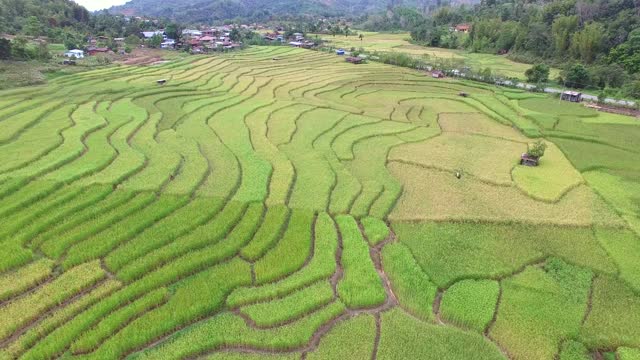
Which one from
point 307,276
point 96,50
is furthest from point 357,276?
point 96,50

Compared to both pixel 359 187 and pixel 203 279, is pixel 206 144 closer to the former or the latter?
pixel 359 187

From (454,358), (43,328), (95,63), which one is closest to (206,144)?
(43,328)

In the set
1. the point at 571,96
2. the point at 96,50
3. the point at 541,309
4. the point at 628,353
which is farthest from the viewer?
the point at 96,50


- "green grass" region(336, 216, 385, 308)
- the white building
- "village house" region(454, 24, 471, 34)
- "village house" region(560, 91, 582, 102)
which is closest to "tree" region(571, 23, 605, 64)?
"village house" region(560, 91, 582, 102)

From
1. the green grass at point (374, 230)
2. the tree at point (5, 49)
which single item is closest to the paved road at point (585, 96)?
the green grass at point (374, 230)

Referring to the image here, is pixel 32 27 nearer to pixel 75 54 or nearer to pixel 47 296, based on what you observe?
pixel 75 54

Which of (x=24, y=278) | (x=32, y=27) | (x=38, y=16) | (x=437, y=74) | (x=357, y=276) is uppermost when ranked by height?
(x=38, y=16)

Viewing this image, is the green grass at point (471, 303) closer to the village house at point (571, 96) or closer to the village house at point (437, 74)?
the village house at point (571, 96)
